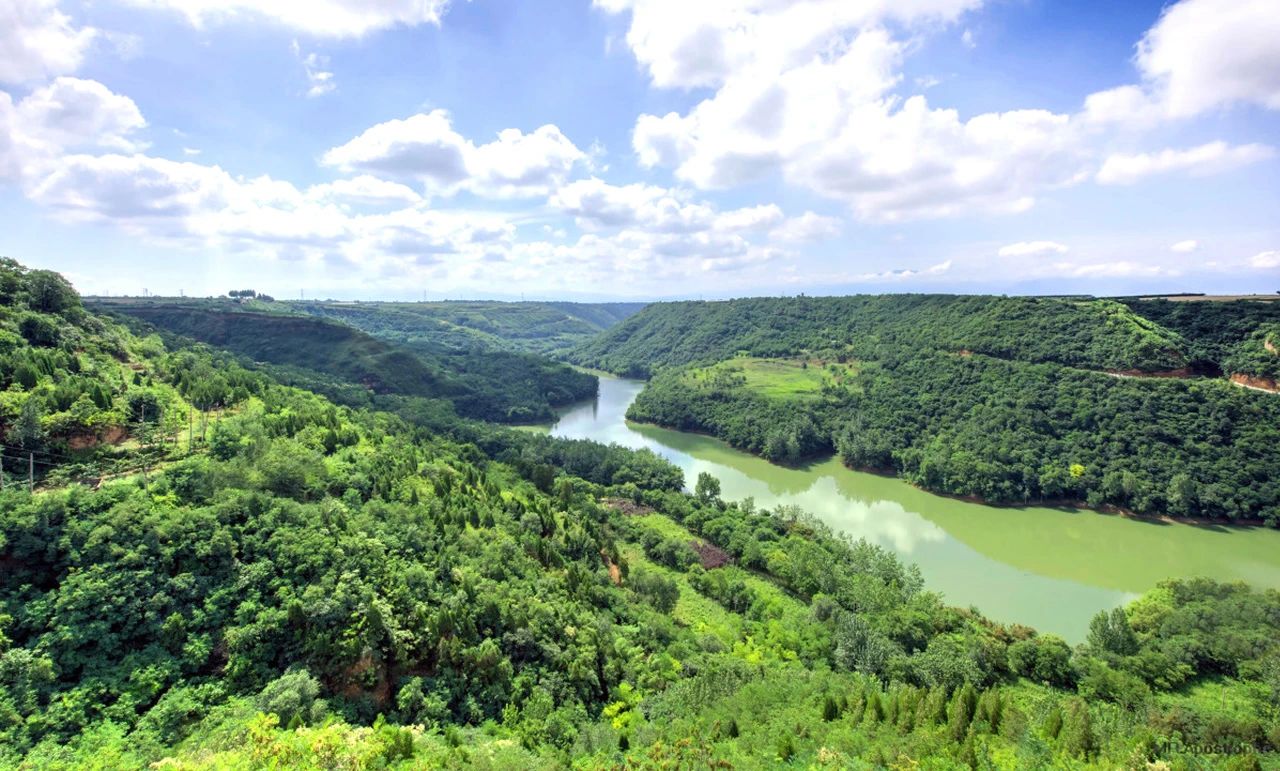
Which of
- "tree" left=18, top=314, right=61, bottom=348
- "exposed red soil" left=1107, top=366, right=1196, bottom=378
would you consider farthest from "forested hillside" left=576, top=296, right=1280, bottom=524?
"tree" left=18, top=314, right=61, bottom=348

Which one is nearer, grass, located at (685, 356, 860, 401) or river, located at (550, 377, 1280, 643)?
river, located at (550, 377, 1280, 643)

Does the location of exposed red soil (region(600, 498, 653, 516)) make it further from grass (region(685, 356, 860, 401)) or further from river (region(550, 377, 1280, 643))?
grass (region(685, 356, 860, 401))

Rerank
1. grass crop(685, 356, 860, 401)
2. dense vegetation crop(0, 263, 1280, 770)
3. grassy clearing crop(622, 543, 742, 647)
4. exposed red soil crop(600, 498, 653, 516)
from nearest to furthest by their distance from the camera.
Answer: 1. dense vegetation crop(0, 263, 1280, 770)
2. grassy clearing crop(622, 543, 742, 647)
3. exposed red soil crop(600, 498, 653, 516)
4. grass crop(685, 356, 860, 401)

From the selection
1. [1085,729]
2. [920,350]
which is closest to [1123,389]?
[920,350]

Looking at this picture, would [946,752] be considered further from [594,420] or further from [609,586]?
[594,420]

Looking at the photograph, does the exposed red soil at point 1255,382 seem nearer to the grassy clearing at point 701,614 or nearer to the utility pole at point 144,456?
the grassy clearing at point 701,614

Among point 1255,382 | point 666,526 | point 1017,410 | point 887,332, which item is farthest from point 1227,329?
point 666,526

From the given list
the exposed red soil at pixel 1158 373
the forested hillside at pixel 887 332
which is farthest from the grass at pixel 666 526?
the exposed red soil at pixel 1158 373

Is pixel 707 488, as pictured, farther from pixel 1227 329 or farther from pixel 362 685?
pixel 1227 329
